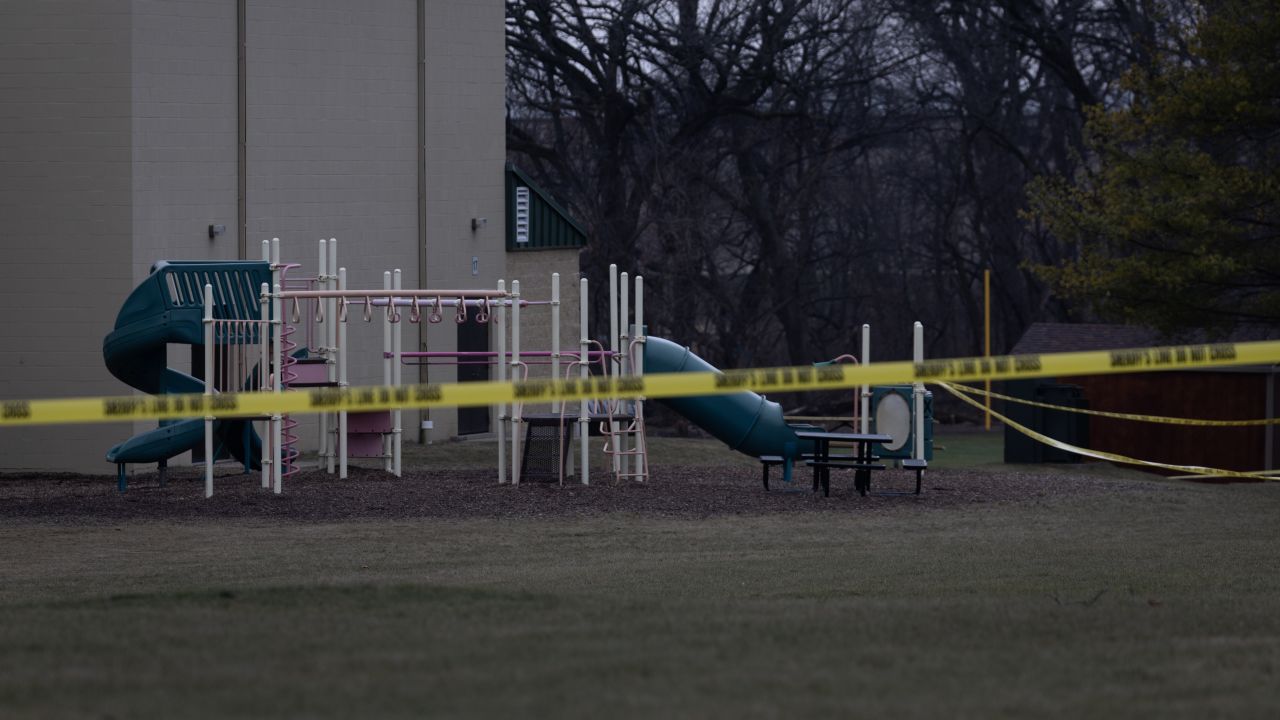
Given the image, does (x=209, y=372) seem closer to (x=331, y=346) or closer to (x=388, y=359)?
(x=331, y=346)

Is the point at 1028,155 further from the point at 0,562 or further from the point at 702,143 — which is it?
the point at 0,562

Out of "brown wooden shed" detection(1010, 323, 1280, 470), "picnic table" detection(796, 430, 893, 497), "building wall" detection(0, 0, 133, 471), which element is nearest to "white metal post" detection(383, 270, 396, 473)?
"building wall" detection(0, 0, 133, 471)

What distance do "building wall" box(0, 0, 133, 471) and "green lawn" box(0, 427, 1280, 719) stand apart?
10278 millimetres

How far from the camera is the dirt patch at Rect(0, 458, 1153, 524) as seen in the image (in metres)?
15.5

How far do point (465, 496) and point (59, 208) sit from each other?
8.78 metres

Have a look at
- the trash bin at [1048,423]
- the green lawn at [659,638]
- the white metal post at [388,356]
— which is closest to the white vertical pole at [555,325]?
the white metal post at [388,356]

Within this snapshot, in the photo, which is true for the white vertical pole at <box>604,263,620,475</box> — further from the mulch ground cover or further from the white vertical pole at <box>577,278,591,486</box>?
the mulch ground cover

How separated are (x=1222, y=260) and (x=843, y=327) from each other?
25134mm

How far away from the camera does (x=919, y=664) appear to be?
580 centimetres

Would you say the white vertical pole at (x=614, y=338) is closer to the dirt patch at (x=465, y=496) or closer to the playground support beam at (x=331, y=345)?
the dirt patch at (x=465, y=496)

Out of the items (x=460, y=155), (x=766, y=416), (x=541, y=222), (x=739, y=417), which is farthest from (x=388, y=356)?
(x=541, y=222)

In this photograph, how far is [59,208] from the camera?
2116 centimetres

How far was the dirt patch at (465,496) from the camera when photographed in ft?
50.9

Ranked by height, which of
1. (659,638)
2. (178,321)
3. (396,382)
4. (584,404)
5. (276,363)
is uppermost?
(178,321)
